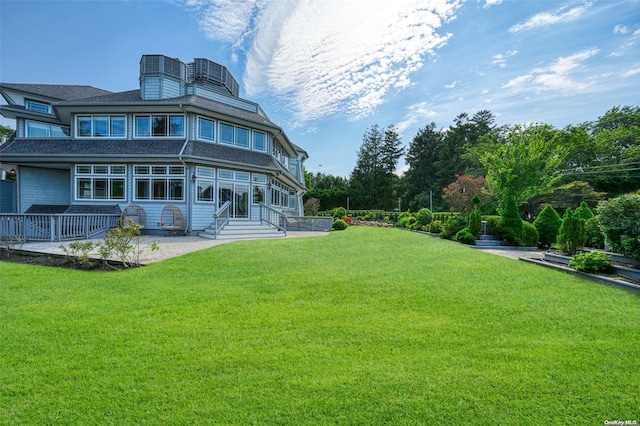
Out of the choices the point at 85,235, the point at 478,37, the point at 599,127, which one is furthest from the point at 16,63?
the point at 599,127

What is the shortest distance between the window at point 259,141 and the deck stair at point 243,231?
488 cm

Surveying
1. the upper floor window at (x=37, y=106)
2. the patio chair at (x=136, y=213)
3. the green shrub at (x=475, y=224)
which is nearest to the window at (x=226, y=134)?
the patio chair at (x=136, y=213)

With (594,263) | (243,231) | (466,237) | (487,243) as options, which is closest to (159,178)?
(243,231)

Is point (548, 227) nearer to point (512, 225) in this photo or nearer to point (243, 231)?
point (512, 225)

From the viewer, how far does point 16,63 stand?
19.2 metres

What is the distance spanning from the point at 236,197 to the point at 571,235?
46.8ft

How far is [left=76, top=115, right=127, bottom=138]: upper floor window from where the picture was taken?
50.5 feet

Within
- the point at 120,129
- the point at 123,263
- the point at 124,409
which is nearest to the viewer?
the point at 124,409

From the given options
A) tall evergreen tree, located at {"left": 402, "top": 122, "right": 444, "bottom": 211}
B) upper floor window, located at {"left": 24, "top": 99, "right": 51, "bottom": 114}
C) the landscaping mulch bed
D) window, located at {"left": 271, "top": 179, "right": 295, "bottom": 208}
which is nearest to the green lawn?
the landscaping mulch bed

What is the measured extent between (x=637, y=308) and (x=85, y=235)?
16686mm

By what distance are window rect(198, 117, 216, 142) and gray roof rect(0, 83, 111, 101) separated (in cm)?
1122

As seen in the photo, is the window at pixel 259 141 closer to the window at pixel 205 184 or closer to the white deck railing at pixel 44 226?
the window at pixel 205 184

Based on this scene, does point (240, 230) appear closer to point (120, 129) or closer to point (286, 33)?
point (120, 129)

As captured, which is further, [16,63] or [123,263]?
[16,63]
